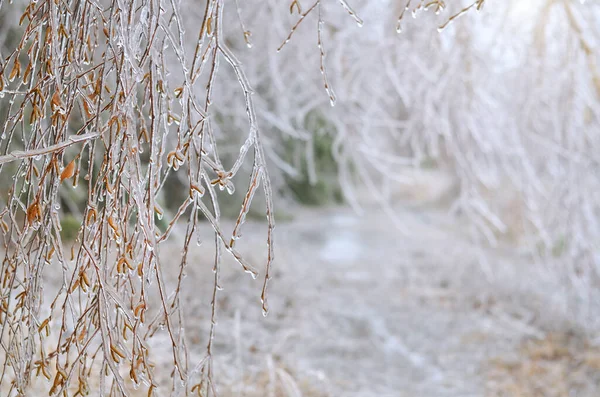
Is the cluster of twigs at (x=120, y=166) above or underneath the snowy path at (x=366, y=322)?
above

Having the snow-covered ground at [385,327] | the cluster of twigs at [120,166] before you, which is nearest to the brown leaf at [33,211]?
the cluster of twigs at [120,166]

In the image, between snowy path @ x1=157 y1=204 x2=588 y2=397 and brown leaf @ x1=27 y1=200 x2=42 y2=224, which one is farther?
snowy path @ x1=157 y1=204 x2=588 y2=397

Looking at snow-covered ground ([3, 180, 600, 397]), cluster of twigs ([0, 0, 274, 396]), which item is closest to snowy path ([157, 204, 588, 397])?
snow-covered ground ([3, 180, 600, 397])

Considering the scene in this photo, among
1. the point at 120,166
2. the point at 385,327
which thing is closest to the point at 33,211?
the point at 120,166

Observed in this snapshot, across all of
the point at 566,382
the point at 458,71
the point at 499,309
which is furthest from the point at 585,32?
the point at 499,309

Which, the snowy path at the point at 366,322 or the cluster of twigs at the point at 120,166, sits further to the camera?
the snowy path at the point at 366,322

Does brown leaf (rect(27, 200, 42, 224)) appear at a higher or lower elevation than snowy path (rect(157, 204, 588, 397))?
higher

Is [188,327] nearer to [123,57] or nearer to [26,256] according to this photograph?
[26,256]

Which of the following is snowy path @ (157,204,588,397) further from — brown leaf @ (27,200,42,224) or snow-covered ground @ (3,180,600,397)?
brown leaf @ (27,200,42,224)

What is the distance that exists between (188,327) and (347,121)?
1902 millimetres

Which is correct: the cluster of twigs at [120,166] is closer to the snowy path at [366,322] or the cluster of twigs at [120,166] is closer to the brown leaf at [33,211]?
the brown leaf at [33,211]

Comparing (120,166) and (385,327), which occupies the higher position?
(120,166)

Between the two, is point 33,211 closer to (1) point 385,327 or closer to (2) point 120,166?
(2) point 120,166

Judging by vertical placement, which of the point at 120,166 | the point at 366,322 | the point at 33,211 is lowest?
the point at 366,322
